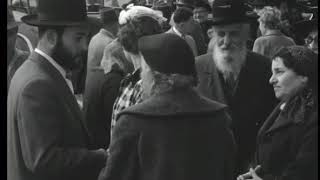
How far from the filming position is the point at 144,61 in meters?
2.69

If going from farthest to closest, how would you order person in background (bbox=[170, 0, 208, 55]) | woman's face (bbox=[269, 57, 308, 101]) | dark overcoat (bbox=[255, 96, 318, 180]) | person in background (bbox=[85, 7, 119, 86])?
person in background (bbox=[170, 0, 208, 55]) < person in background (bbox=[85, 7, 119, 86]) < woman's face (bbox=[269, 57, 308, 101]) < dark overcoat (bbox=[255, 96, 318, 180])

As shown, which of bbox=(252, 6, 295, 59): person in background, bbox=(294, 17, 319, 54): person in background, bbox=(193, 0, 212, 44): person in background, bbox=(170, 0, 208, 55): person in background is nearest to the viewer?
bbox=(294, 17, 319, 54): person in background

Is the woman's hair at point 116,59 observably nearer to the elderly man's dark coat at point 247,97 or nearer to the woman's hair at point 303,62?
the elderly man's dark coat at point 247,97

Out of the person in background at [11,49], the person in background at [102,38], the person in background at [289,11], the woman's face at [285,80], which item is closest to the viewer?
the woman's face at [285,80]

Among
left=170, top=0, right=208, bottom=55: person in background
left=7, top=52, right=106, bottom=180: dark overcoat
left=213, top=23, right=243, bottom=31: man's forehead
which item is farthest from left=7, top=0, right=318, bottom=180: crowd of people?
left=170, top=0, right=208, bottom=55: person in background

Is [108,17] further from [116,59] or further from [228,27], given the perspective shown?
[228,27]

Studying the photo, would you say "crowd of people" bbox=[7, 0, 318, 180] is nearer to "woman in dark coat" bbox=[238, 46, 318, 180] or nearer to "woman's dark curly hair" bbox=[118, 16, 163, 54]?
"woman in dark coat" bbox=[238, 46, 318, 180]

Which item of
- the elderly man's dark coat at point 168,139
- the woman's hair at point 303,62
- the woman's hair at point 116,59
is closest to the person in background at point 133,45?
the woman's hair at point 116,59

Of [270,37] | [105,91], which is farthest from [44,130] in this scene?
[270,37]

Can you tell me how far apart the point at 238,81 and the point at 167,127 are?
127 centimetres

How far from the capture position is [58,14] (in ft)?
8.93

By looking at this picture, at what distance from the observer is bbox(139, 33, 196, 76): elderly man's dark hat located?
257 centimetres

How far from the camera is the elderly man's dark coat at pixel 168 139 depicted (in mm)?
2533
